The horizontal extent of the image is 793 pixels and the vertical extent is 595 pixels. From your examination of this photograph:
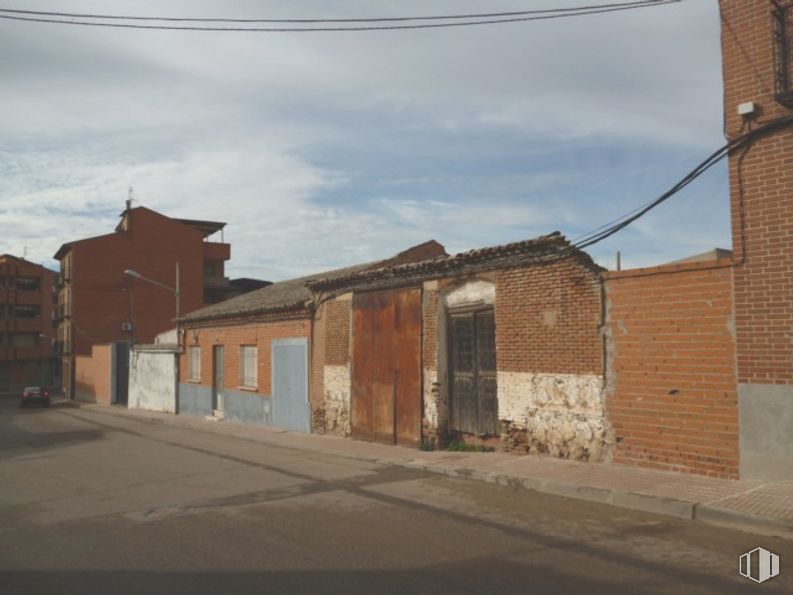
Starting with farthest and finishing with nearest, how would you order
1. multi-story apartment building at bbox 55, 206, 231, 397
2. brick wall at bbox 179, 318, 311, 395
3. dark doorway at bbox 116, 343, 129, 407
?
1. multi-story apartment building at bbox 55, 206, 231, 397
2. dark doorway at bbox 116, 343, 129, 407
3. brick wall at bbox 179, 318, 311, 395

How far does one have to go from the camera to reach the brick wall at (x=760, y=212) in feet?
27.8

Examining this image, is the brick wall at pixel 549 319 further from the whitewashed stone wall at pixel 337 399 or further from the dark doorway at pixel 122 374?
the dark doorway at pixel 122 374

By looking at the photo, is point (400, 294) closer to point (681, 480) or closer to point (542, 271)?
point (542, 271)

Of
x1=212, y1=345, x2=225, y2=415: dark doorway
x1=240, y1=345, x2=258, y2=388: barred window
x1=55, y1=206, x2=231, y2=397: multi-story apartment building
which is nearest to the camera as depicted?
x1=240, y1=345, x2=258, y2=388: barred window

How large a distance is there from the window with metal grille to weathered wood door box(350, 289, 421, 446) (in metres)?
7.53

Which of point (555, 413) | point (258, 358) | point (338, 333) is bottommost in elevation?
point (555, 413)

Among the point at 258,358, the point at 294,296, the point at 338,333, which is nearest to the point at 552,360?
the point at 338,333

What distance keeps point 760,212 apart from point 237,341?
17450 millimetres

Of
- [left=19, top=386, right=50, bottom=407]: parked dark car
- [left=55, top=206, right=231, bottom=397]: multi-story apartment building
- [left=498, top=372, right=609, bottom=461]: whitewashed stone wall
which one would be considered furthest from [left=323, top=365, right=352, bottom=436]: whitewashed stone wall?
[left=55, top=206, right=231, bottom=397]: multi-story apartment building

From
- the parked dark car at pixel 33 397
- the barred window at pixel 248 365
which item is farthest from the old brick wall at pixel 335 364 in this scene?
the parked dark car at pixel 33 397

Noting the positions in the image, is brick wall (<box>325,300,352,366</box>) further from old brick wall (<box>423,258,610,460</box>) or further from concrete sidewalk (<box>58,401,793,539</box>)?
old brick wall (<box>423,258,610,460</box>)

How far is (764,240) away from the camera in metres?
8.66

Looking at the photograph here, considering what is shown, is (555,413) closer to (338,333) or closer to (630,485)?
(630,485)

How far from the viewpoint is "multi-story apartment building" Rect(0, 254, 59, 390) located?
67.3m
